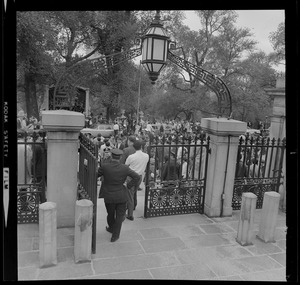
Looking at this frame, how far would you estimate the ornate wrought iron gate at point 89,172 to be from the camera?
3.88 m

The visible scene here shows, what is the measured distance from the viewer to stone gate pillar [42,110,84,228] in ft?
14.8

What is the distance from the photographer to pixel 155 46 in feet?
15.5

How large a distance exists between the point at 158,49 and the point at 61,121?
2.13m

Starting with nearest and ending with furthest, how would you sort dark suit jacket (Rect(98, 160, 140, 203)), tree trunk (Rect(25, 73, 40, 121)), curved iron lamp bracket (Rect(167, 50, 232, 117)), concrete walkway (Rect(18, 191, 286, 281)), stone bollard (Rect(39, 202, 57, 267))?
stone bollard (Rect(39, 202, 57, 267)) → concrete walkway (Rect(18, 191, 286, 281)) → dark suit jacket (Rect(98, 160, 140, 203)) → curved iron lamp bracket (Rect(167, 50, 232, 117)) → tree trunk (Rect(25, 73, 40, 121))

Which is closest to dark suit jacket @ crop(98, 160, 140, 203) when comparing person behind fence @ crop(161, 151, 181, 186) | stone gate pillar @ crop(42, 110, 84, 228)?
stone gate pillar @ crop(42, 110, 84, 228)

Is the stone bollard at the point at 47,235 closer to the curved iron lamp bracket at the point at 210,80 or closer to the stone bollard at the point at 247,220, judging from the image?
the stone bollard at the point at 247,220

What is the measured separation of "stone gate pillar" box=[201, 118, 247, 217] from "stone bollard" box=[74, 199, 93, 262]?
9.64ft

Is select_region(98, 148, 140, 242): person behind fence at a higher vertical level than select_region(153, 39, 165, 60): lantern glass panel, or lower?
lower

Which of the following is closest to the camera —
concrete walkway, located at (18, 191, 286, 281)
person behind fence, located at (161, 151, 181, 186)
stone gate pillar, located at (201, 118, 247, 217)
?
concrete walkway, located at (18, 191, 286, 281)

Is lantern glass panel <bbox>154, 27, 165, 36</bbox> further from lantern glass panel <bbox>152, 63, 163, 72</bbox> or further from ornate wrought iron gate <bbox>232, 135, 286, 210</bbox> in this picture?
ornate wrought iron gate <bbox>232, 135, 286, 210</bbox>

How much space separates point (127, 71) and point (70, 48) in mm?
5217

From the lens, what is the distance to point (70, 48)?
53.5 feet

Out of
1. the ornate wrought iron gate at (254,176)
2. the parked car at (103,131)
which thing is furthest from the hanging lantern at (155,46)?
the parked car at (103,131)

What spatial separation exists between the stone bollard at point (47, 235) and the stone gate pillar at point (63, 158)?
1109 millimetres
